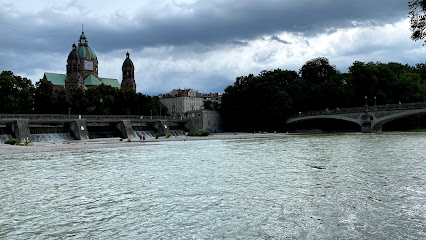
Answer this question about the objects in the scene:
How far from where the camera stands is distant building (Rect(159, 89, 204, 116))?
7037 inches

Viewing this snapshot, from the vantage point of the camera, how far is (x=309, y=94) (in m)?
95.0

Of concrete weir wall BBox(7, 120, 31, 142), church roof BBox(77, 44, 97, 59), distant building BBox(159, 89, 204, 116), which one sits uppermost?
church roof BBox(77, 44, 97, 59)

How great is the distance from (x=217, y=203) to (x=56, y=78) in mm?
128598

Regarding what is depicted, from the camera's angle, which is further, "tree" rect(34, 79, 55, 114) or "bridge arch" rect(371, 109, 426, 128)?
"tree" rect(34, 79, 55, 114)

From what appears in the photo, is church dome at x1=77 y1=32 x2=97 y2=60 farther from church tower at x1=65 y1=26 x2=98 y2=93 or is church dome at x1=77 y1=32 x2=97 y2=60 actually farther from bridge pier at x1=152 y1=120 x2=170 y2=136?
bridge pier at x1=152 y1=120 x2=170 y2=136

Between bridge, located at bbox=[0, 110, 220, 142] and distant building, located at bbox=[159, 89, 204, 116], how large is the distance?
84.6 meters

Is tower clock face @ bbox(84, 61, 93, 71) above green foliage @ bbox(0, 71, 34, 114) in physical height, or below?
above

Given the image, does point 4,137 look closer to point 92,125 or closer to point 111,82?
point 92,125

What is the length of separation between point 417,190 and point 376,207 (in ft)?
12.6

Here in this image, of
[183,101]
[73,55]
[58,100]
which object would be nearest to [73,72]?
[73,55]

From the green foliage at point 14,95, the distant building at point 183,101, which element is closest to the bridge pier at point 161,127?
the green foliage at point 14,95

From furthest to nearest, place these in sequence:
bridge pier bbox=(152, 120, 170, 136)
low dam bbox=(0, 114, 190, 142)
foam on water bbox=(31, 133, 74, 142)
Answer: bridge pier bbox=(152, 120, 170, 136) < foam on water bbox=(31, 133, 74, 142) < low dam bbox=(0, 114, 190, 142)

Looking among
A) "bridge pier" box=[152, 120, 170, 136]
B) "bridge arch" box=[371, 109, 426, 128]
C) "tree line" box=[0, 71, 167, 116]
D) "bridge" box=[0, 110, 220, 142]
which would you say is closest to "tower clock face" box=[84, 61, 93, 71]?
"tree line" box=[0, 71, 167, 116]

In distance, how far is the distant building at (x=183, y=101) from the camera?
17875cm
